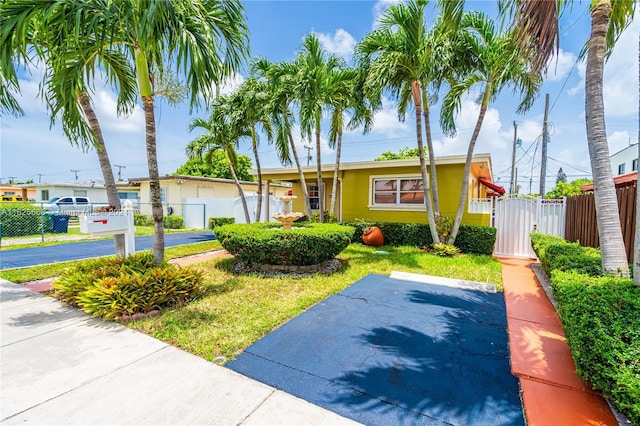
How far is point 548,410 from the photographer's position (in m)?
2.49

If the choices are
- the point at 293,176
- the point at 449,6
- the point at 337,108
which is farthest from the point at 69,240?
the point at 449,6

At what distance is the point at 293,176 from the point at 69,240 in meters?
10.2

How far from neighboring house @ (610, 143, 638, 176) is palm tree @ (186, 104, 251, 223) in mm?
27699

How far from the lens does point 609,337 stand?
7.42 ft

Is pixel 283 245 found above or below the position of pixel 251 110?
below

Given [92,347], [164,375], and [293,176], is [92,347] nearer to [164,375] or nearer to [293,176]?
[164,375]

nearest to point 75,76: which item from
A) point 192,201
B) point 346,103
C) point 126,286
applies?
point 126,286

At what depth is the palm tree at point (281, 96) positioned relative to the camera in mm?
9727

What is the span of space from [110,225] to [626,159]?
3385 centimetres

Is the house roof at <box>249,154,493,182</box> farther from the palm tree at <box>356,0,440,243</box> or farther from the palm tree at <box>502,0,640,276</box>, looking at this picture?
the palm tree at <box>502,0,640,276</box>

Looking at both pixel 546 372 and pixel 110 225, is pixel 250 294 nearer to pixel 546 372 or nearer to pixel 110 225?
pixel 110 225

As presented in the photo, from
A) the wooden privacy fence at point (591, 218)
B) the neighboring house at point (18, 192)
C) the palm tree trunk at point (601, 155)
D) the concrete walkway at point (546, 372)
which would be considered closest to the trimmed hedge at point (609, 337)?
the concrete walkway at point (546, 372)

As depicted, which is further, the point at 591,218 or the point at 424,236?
the point at 424,236

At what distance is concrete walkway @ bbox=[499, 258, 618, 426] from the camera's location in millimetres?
2426
